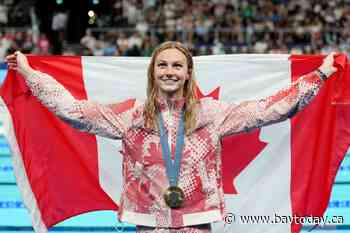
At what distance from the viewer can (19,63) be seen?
3211 millimetres

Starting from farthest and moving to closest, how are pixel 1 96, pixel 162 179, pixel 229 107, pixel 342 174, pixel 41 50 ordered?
1. pixel 41 50
2. pixel 342 174
3. pixel 1 96
4. pixel 229 107
5. pixel 162 179

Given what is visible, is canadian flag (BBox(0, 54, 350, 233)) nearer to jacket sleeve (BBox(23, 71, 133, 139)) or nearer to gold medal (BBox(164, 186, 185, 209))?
jacket sleeve (BBox(23, 71, 133, 139))

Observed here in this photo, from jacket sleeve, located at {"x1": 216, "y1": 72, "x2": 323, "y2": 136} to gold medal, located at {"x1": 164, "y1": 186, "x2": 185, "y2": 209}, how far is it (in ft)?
1.02

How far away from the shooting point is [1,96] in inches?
151

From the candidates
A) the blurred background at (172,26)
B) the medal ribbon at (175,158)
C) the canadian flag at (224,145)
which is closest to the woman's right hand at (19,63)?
the canadian flag at (224,145)

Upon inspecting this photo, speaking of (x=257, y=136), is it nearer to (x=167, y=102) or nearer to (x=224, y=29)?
(x=167, y=102)

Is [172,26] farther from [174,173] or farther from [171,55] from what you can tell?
[174,173]

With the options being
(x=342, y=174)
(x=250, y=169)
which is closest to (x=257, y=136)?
(x=250, y=169)

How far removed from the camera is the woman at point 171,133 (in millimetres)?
2840

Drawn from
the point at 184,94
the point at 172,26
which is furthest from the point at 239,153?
the point at 172,26

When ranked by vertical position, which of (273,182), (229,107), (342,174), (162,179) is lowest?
(342,174)

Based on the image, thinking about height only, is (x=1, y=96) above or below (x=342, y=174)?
above

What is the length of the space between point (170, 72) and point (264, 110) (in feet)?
1.39

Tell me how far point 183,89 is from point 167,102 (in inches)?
3.6
